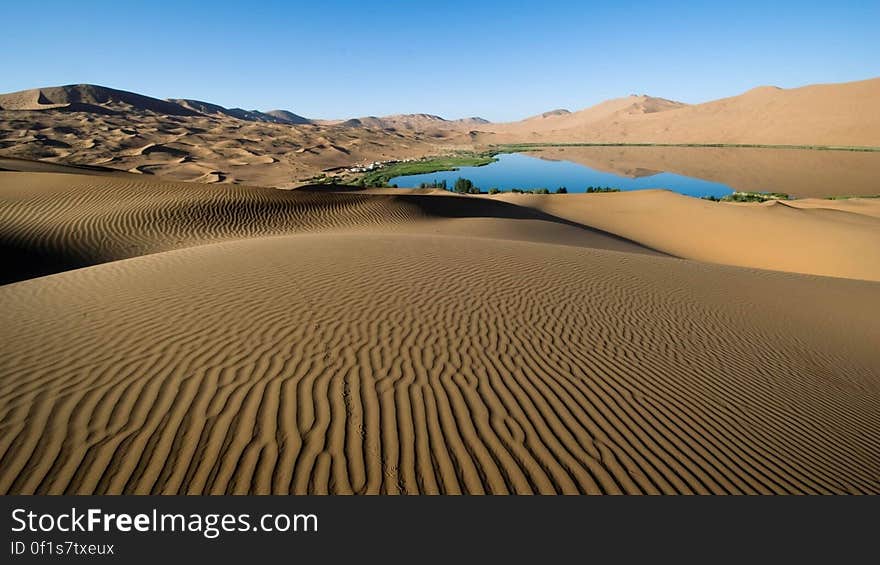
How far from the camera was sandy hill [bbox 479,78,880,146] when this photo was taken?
93000 mm

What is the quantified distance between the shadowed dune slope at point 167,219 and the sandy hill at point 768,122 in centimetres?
10405

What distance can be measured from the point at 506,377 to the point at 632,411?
124 centimetres

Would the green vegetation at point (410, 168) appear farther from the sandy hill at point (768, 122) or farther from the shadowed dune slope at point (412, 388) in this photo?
the sandy hill at point (768, 122)

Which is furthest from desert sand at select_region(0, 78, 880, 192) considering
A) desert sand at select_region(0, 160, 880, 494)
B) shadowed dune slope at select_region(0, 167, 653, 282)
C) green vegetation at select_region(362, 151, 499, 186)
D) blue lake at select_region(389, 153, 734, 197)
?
desert sand at select_region(0, 160, 880, 494)

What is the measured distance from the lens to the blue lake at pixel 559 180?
5119cm

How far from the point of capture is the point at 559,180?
59812mm

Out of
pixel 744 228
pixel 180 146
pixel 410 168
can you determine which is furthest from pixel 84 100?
pixel 744 228

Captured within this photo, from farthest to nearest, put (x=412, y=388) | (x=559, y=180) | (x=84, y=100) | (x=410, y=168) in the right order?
1. (x=84, y=100)
2. (x=410, y=168)
3. (x=559, y=180)
4. (x=412, y=388)

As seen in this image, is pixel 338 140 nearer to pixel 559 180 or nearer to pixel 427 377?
pixel 559 180

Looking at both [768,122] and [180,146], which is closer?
[180,146]

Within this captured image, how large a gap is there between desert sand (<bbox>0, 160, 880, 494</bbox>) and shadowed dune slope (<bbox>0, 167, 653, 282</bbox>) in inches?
276

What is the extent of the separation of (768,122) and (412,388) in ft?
478

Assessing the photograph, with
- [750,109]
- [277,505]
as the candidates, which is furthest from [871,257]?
[750,109]

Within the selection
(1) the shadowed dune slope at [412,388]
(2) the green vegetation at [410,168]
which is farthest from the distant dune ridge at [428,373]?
(2) the green vegetation at [410,168]
